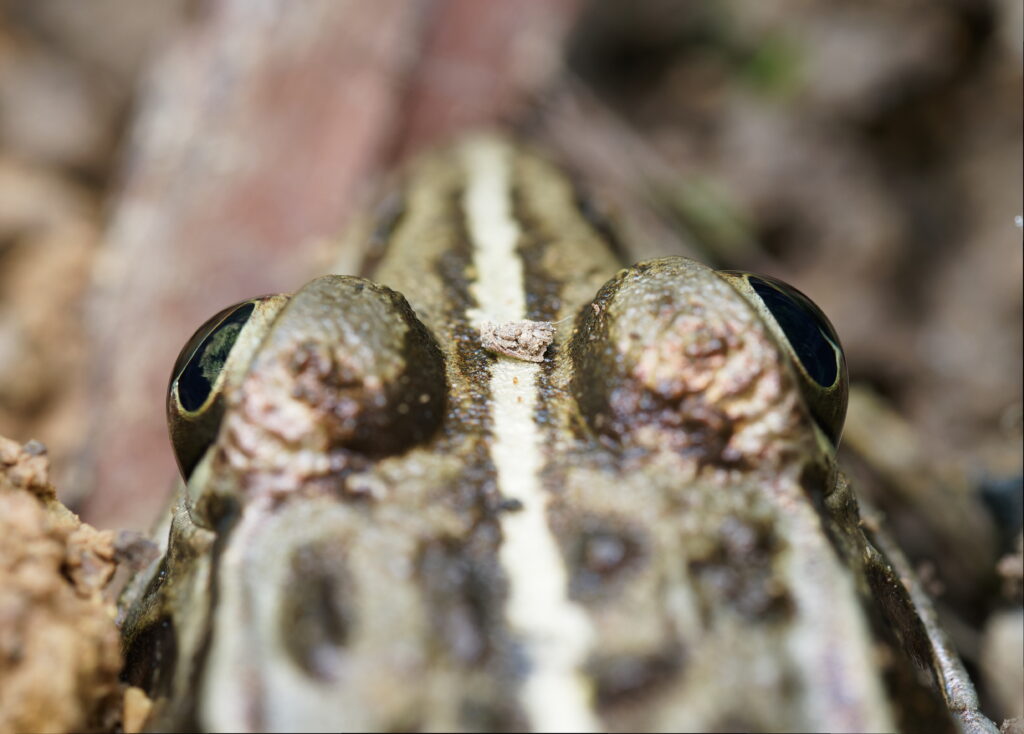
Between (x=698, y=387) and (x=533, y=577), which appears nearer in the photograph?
(x=533, y=577)

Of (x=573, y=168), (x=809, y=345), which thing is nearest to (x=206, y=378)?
(x=809, y=345)

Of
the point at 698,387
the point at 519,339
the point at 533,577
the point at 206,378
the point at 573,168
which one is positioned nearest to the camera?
the point at 533,577

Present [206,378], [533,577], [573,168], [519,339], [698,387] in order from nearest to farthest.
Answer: [533,577] → [698,387] → [206,378] → [519,339] → [573,168]

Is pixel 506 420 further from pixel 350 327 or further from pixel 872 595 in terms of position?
pixel 872 595

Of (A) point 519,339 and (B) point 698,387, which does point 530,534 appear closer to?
(B) point 698,387

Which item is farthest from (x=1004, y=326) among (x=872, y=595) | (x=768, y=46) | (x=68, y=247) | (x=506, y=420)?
(x=68, y=247)

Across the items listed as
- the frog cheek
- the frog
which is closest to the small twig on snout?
the frog

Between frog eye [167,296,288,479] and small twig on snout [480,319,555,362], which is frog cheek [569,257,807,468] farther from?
frog eye [167,296,288,479]

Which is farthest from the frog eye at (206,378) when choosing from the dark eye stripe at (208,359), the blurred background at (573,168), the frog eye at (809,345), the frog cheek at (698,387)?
the blurred background at (573,168)
